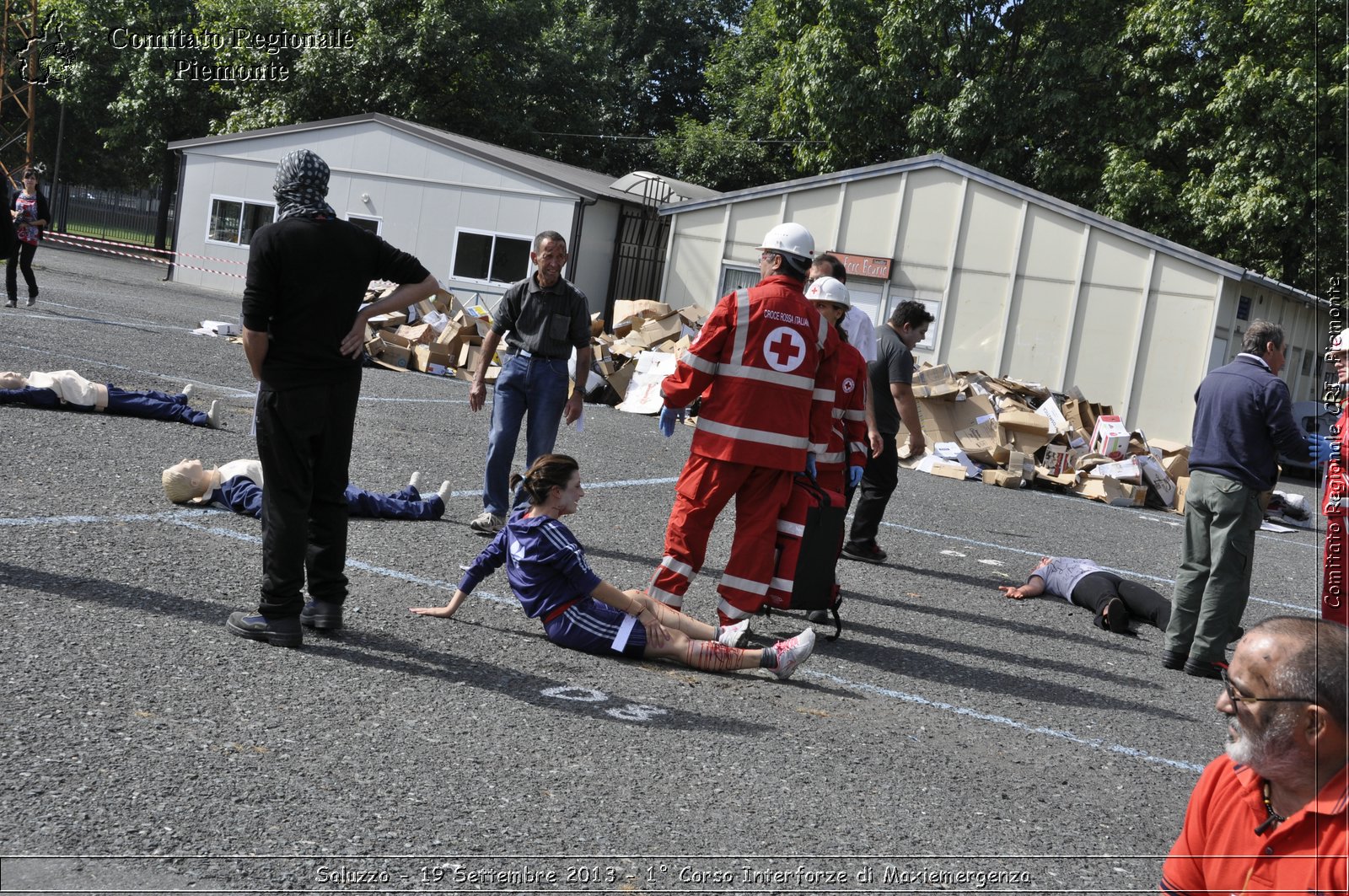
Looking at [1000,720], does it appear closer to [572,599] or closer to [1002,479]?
[572,599]

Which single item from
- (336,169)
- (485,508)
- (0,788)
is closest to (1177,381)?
(485,508)

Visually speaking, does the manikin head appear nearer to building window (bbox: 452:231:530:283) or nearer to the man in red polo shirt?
the man in red polo shirt

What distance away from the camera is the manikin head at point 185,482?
7.39 m

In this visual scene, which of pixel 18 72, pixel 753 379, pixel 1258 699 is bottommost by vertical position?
pixel 1258 699

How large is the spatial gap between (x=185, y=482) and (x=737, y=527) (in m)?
3.47

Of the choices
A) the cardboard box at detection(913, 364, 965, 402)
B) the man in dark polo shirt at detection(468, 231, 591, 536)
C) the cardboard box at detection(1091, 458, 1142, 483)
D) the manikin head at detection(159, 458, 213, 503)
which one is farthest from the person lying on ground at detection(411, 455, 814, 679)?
the cardboard box at detection(1091, 458, 1142, 483)

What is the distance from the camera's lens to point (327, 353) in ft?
16.7

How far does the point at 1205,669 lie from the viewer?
6836 mm

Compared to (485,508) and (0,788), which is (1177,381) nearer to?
(485,508)

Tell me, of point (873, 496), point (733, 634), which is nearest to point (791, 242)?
point (733, 634)

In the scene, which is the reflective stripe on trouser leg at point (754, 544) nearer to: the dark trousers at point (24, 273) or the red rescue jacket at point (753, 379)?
the red rescue jacket at point (753, 379)

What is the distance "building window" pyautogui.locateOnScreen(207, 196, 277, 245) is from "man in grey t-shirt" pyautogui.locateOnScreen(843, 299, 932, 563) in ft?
83.4

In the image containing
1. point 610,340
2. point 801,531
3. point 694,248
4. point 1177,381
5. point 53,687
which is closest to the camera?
point 53,687

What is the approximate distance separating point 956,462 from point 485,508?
9616mm
